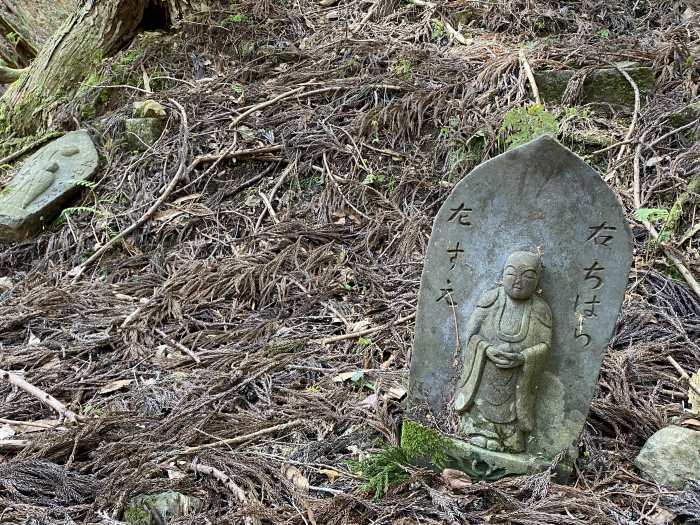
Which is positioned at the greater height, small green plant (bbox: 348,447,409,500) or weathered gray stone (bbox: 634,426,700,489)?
small green plant (bbox: 348,447,409,500)

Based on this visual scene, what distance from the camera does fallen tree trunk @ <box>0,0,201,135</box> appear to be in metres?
6.12

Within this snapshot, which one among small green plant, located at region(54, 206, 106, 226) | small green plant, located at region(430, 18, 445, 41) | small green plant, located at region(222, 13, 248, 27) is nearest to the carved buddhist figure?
small green plant, located at region(54, 206, 106, 226)

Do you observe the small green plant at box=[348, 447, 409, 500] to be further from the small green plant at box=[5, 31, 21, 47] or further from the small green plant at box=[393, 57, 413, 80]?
the small green plant at box=[5, 31, 21, 47]

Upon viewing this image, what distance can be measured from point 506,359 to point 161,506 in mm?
1336

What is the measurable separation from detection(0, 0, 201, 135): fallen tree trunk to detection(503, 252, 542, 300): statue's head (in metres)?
4.96

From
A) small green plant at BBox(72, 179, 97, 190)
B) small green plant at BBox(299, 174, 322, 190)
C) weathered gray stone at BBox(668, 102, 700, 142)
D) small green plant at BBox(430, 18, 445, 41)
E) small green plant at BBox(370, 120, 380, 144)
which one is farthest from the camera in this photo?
small green plant at BBox(430, 18, 445, 41)

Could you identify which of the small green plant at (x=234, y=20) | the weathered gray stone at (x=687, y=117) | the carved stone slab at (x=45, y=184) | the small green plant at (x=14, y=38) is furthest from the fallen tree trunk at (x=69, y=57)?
the weathered gray stone at (x=687, y=117)

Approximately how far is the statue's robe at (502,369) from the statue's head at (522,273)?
0.06m

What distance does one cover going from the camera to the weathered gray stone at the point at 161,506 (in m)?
2.37

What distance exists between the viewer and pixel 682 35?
511 cm

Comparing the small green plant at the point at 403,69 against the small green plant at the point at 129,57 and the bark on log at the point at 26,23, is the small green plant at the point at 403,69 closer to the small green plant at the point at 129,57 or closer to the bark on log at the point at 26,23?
the small green plant at the point at 129,57

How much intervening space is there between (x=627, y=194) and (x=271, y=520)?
9.93 ft

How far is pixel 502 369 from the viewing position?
2.52 metres

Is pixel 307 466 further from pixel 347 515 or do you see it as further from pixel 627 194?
pixel 627 194
